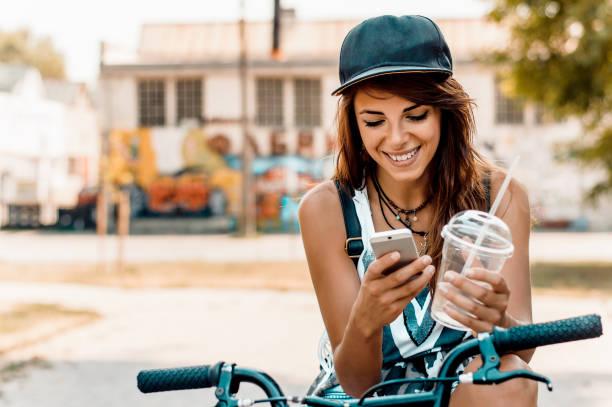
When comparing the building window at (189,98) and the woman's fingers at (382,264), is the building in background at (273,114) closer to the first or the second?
the building window at (189,98)

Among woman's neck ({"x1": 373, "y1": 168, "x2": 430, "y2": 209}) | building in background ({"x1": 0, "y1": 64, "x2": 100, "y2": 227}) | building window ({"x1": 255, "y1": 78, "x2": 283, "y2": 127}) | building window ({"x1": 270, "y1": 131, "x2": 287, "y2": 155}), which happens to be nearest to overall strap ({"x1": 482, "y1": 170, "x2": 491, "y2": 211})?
woman's neck ({"x1": 373, "y1": 168, "x2": 430, "y2": 209})

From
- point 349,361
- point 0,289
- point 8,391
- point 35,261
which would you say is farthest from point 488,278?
point 35,261

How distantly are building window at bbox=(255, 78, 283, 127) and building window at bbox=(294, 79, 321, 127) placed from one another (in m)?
0.71

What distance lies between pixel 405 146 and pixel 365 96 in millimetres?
183

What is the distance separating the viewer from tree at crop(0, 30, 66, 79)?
6619cm

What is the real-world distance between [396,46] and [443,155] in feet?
1.75

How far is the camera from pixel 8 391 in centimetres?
566

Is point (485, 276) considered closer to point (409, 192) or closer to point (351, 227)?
point (351, 227)

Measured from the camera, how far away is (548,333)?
1.51 meters

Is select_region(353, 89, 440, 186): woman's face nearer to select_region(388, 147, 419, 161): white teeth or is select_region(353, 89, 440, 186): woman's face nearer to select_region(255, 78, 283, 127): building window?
select_region(388, 147, 419, 161): white teeth

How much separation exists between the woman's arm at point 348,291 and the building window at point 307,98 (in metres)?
30.6

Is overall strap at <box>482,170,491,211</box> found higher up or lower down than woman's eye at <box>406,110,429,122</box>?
lower down

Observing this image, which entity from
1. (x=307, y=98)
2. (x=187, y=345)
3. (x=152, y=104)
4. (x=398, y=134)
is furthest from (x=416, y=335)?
(x=152, y=104)

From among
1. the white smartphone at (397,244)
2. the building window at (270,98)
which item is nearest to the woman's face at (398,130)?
the white smartphone at (397,244)
